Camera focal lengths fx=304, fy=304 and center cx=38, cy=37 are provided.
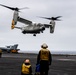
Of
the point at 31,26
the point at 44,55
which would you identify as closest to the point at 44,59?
the point at 44,55

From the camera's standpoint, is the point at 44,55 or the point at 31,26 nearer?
the point at 44,55

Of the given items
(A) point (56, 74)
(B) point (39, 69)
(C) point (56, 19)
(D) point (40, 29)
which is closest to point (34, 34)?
(D) point (40, 29)

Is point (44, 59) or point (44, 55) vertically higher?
point (44, 55)

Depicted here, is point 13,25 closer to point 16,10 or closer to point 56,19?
point 16,10

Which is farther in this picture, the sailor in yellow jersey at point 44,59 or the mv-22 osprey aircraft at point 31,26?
the mv-22 osprey aircraft at point 31,26

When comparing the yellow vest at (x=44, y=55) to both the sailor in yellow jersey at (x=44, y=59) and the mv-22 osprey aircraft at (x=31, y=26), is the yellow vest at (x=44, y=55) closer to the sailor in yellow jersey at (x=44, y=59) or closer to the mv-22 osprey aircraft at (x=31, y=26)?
the sailor in yellow jersey at (x=44, y=59)

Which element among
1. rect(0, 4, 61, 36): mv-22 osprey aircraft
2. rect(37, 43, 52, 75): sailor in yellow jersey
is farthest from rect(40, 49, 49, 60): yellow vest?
rect(0, 4, 61, 36): mv-22 osprey aircraft

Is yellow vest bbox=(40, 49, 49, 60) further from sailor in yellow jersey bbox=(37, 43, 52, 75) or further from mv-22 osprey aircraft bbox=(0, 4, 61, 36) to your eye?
mv-22 osprey aircraft bbox=(0, 4, 61, 36)

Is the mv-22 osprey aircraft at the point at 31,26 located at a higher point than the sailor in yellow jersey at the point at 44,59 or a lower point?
higher

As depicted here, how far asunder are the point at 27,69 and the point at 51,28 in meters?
98.2

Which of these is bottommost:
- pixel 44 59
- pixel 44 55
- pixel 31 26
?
pixel 44 59

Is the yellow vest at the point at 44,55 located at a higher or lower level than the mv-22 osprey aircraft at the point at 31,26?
lower

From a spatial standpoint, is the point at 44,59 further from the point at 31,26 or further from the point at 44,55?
the point at 31,26

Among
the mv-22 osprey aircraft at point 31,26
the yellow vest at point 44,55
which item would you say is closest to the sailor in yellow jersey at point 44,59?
the yellow vest at point 44,55
